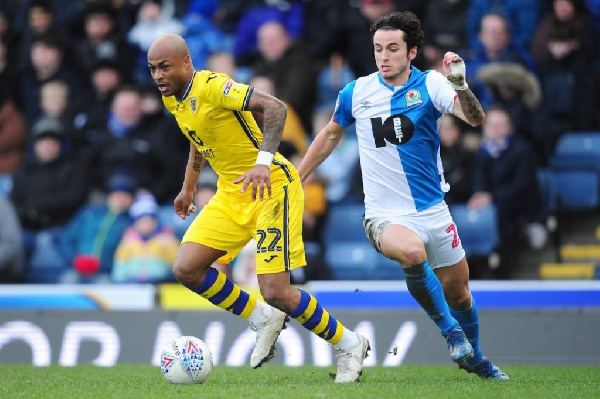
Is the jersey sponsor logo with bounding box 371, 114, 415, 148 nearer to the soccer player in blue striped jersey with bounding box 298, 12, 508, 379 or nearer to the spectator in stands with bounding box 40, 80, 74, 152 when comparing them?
the soccer player in blue striped jersey with bounding box 298, 12, 508, 379

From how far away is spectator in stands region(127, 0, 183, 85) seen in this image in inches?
575

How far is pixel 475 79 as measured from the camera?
499 inches

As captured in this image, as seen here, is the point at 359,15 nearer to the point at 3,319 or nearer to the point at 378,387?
the point at 3,319

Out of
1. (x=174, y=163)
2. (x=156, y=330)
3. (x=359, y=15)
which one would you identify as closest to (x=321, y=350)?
(x=156, y=330)

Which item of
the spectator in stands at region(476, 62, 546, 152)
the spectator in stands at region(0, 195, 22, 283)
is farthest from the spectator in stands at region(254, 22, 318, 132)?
the spectator in stands at region(0, 195, 22, 283)

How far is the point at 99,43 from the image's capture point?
14.6 meters

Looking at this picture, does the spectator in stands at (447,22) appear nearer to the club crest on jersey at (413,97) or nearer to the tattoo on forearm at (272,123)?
the club crest on jersey at (413,97)

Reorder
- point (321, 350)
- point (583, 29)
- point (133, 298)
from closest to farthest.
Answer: point (321, 350), point (133, 298), point (583, 29)

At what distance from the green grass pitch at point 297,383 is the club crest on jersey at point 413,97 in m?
1.92

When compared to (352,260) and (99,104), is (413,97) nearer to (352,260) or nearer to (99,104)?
(352,260)

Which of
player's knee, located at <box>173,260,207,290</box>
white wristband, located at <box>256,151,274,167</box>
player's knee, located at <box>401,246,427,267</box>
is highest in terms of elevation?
white wristband, located at <box>256,151,274,167</box>

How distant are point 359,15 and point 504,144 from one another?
2.59 meters

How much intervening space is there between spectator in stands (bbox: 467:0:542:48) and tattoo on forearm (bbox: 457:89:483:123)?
5.98m

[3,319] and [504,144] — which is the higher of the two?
[504,144]
